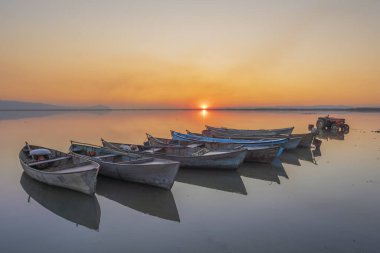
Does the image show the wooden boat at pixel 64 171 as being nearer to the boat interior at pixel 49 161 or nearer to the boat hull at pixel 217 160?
the boat interior at pixel 49 161

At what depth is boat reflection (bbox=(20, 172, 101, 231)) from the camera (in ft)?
28.5

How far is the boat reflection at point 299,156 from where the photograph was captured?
17842 millimetres

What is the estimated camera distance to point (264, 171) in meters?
15.0

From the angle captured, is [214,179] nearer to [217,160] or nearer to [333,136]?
[217,160]

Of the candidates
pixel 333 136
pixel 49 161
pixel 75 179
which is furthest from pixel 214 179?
pixel 333 136

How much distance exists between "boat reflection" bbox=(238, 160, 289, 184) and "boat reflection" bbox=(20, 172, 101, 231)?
852 cm

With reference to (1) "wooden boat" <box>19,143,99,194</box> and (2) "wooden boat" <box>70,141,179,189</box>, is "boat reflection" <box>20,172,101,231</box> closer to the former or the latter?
(1) "wooden boat" <box>19,143,99,194</box>

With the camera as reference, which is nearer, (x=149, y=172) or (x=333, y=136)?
(x=149, y=172)

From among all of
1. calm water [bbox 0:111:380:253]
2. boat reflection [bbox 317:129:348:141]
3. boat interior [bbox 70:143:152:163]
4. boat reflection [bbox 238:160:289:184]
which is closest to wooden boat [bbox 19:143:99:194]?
calm water [bbox 0:111:380:253]

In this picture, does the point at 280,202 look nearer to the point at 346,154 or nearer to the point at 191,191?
the point at 191,191

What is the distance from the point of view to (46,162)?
41.8 feet

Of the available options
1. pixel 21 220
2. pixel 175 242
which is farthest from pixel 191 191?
pixel 21 220

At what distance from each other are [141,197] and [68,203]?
9.69 ft

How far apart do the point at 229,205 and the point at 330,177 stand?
7.19 m
